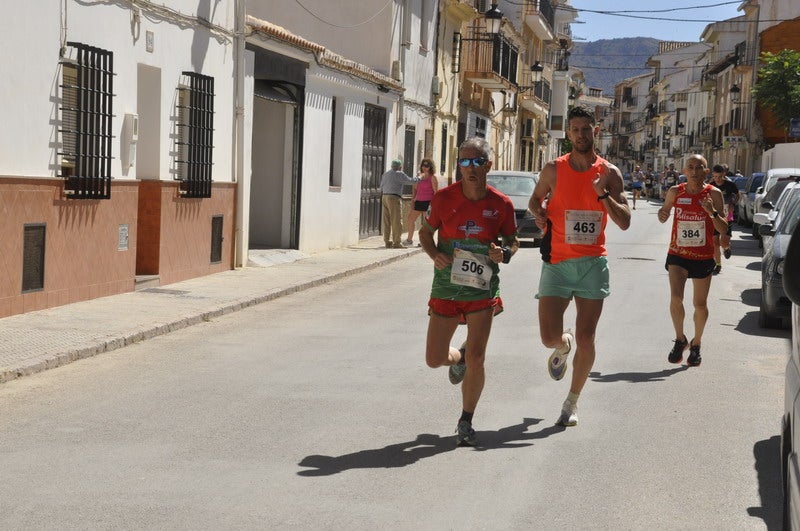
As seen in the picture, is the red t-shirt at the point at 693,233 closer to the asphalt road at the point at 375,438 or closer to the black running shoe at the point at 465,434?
the asphalt road at the point at 375,438

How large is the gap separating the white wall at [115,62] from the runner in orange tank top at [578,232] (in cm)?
609

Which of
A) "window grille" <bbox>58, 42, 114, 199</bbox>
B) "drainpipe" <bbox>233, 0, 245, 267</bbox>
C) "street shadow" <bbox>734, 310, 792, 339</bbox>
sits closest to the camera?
"window grille" <bbox>58, 42, 114, 199</bbox>

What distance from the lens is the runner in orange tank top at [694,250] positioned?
10.6m

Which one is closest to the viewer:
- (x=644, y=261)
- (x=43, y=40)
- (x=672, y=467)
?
(x=672, y=467)

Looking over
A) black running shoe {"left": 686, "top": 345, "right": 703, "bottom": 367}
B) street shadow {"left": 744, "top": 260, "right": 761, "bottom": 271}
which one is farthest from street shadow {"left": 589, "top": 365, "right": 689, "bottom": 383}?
street shadow {"left": 744, "top": 260, "right": 761, "bottom": 271}

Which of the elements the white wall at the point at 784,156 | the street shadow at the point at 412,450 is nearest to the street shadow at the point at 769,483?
the street shadow at the point at 412,450

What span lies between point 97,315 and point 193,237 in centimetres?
457

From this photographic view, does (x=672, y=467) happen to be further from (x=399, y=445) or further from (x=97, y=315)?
(x=97, y=315)

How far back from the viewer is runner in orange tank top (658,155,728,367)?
10633mm

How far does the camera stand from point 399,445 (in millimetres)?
7152

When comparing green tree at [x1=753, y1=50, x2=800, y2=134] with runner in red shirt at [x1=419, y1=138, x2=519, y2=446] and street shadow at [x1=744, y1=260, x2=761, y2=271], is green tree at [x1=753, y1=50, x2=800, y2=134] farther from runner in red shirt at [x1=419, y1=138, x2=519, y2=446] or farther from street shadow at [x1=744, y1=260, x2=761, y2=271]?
runner in red shirt at [x1=419, y1=138, x2=519, y2=446]

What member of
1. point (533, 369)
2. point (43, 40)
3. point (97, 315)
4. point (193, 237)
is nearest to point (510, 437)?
point (533, 369)

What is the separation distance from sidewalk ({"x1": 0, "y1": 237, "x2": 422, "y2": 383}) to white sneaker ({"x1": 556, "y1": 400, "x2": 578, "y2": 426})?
3.97 m

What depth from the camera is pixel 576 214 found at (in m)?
7.71
